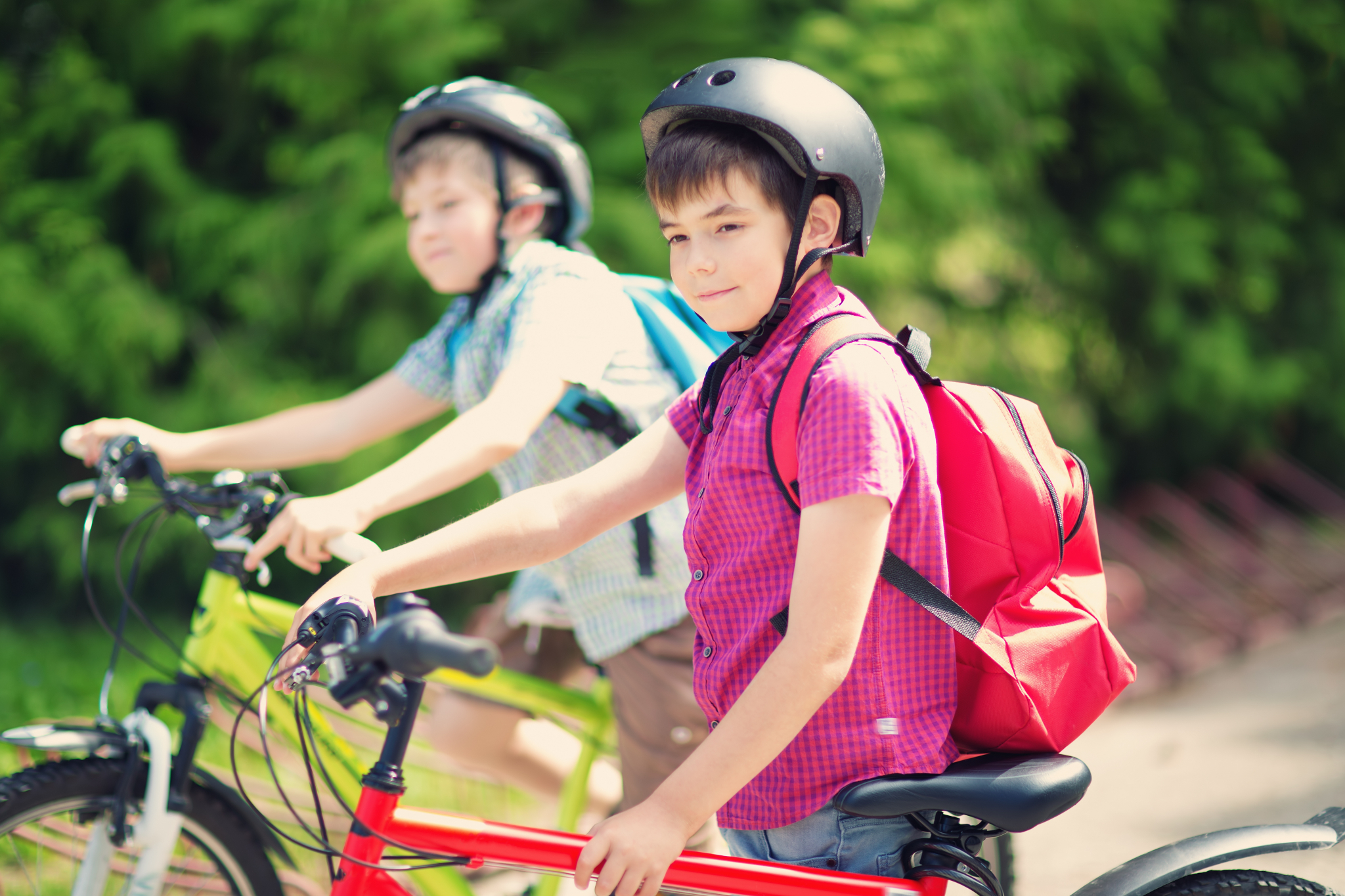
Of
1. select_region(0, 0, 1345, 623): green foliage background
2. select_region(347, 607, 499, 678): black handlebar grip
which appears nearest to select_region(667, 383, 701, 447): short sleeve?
select_region(347, 607, 499, 678): black handlebar grip

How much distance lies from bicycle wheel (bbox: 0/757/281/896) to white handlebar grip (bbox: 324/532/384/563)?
23.7 inches

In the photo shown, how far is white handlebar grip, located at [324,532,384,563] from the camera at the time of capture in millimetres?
1707

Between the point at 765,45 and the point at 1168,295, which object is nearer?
the point at 765,45

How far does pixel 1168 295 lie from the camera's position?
6.49 meters

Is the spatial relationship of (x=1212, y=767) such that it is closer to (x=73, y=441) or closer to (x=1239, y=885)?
(x=1239, y=885)

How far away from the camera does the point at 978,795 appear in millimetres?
1400

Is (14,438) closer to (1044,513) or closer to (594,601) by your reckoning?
(594,601)

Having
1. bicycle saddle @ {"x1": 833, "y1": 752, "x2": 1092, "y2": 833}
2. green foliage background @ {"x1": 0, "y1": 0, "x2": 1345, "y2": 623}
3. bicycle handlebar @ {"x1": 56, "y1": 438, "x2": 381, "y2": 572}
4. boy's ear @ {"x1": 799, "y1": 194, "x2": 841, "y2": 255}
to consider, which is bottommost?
bicycle saddle @ {"x1": 833, "y1": 752, "x2": 1092, "y2": 833}

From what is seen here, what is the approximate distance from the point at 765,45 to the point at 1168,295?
9.96 ft

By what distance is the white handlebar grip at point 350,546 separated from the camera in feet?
5.60

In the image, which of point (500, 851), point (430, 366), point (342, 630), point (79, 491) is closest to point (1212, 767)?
point (430, 366)

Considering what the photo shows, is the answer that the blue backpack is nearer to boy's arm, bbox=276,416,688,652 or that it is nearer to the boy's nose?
boy's arm, bbox=276,416,688,652

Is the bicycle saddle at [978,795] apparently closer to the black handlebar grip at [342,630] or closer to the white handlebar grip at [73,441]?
the black handlebar grip at [342,630]

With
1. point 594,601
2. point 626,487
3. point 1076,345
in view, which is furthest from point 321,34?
point 1076,345
